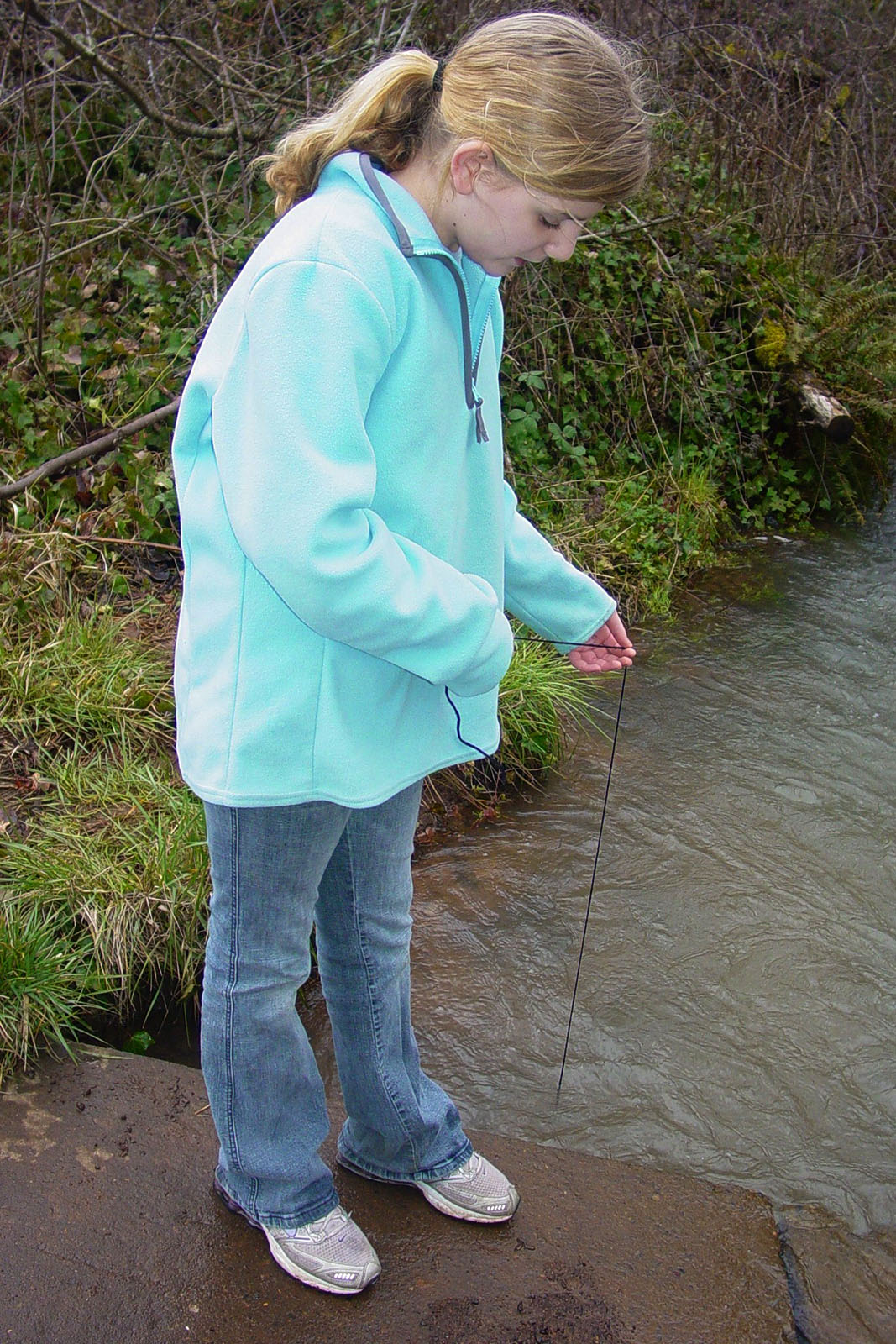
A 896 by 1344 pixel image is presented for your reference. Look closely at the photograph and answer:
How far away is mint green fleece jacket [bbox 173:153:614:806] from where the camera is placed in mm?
1362

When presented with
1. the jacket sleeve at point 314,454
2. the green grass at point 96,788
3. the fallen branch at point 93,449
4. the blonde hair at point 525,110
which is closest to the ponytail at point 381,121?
the blonde hair at point 525,110

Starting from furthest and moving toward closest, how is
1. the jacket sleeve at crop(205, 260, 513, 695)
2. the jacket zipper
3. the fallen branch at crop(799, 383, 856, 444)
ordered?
the fallen branch at crop(799, 383, 856, 444), the jacket zipper, the jacket sleeve at crop(205, 260, 513, 695)

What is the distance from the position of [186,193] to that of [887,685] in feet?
12.2

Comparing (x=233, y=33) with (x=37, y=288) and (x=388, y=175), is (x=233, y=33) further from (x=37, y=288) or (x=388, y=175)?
(x=388, y=175)

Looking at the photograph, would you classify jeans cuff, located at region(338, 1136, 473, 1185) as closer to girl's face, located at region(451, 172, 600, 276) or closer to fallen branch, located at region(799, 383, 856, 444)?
girl's face, located at region(451, 172, 600, 276)

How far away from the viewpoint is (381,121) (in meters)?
1.52

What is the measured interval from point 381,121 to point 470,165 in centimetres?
16

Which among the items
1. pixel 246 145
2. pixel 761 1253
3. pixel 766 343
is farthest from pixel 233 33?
pixel 761 1253

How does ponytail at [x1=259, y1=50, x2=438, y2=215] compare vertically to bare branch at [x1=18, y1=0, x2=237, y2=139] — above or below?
above

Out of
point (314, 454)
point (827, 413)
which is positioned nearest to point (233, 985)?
point (314, 454)

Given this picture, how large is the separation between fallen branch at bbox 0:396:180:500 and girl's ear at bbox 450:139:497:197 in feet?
9.71

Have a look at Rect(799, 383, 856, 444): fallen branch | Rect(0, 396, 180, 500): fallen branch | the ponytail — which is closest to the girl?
Answer: the ponytail

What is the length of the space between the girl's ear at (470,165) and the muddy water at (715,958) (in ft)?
6.32

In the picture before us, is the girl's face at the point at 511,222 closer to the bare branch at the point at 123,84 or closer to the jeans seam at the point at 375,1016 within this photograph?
the jeans seam at the point at 375,1016
